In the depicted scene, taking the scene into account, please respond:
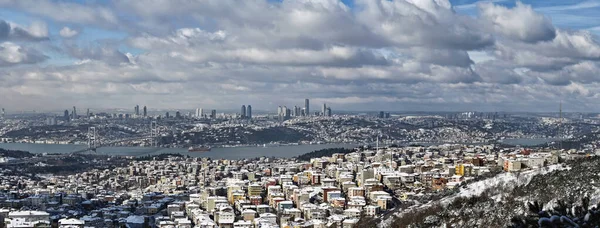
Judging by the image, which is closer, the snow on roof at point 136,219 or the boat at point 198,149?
the snow on roof at point 136,219

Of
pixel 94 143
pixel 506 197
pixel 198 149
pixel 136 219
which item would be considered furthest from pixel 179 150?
pixel 506 197

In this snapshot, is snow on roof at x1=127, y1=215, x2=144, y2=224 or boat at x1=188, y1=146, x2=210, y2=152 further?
boat at x1=188, y1=146, x2=210, y2=152

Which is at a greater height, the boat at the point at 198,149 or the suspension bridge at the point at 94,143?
the suspension bridge at the point at 94,143

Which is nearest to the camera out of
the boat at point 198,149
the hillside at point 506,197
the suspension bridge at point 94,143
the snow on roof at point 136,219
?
the hillside at point 506,197

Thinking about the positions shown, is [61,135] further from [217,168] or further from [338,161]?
[338,161]

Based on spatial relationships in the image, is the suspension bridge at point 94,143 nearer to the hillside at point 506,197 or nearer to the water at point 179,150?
the water at point 179,150

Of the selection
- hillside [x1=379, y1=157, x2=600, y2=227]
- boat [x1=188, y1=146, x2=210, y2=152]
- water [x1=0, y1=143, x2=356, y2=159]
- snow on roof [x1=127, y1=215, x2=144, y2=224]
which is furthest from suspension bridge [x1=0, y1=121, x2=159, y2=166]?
hillside [x1=379, y1=157, x2=600, y2=227]

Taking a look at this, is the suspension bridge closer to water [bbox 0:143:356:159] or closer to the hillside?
water [bbox 0:143:356:159]

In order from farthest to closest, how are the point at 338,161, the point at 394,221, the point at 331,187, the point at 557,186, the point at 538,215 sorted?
1. the point at 338,161
2. the point at 331,187
3. the point at 394,221
4. the point at 557,186
5. the point at 538,215

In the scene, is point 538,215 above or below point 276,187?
above

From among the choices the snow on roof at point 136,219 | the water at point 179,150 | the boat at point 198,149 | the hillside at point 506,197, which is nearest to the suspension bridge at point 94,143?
the water at point 179,150

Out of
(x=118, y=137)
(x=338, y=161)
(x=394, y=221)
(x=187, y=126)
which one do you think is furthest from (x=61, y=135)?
(x=394, y=221)
